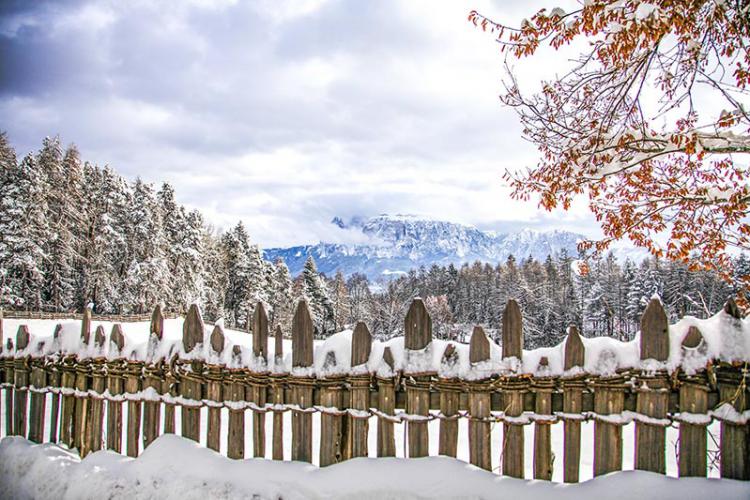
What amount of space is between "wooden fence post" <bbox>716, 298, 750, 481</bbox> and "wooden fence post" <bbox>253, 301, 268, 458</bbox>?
9.62 feet

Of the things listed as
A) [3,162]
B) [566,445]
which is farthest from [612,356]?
[3,162]

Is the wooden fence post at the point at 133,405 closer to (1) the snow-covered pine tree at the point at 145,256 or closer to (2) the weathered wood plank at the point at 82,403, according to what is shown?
(2) the weathered wood plank at the point at 82,403

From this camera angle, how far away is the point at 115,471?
3324 millimetres

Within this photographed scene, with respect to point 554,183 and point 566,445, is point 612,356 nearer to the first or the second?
point 566,445

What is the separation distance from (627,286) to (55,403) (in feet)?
253

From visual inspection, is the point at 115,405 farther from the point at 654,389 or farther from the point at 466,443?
the point at 466,443

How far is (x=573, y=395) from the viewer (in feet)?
8.55

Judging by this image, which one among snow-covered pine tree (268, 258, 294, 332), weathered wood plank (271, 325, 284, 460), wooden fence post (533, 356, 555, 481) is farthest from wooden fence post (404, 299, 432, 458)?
snow-covered pine tree (268, 258, 294, 332)

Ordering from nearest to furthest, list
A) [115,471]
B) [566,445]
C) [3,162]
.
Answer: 1. [566,445]
2. [115,471]
3. [3,162]

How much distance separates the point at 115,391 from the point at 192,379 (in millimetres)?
912

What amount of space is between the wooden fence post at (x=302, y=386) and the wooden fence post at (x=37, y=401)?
282 centimetres

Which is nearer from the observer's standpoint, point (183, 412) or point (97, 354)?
point (183, 412)

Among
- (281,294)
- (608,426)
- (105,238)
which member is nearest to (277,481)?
(608,426)

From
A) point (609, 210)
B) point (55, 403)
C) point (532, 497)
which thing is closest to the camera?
point (532, 497)
